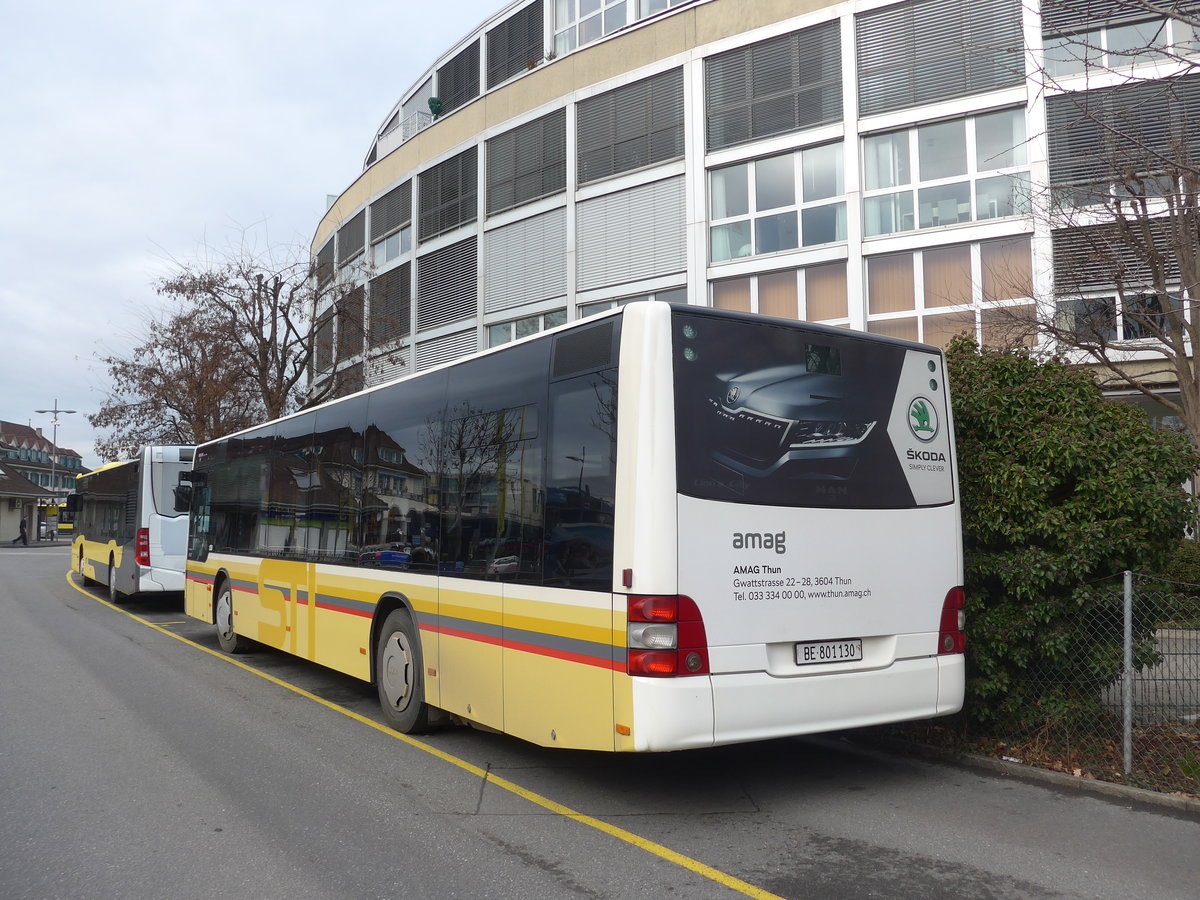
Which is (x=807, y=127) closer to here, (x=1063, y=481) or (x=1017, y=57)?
(x=1017, y=57)

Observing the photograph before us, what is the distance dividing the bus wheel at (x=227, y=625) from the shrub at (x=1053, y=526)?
917cm

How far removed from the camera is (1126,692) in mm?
6266

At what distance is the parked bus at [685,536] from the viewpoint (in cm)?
525

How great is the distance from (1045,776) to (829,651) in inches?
77.0

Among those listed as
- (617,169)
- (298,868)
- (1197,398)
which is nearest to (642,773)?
(298,868)

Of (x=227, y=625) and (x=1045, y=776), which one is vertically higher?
(x=227, y=625)

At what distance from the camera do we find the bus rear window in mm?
5434

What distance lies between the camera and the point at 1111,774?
629 centimetres

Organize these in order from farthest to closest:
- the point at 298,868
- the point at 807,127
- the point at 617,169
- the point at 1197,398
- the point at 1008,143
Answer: the point at 617,169
the point at 807,127
the point at 1008,143
the point at 1197,398
the point at 298,868

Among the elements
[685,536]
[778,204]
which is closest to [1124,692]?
[685,536]

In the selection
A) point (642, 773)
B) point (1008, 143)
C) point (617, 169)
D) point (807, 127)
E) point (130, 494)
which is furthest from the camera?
point (617, 169)

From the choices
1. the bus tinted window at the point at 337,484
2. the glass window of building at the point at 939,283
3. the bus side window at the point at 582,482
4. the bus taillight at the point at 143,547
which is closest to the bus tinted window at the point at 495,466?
the bus side window at the point at 582,482

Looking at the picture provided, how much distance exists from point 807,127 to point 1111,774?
18.7 meters

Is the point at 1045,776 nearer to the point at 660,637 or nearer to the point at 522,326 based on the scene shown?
the point at 660,637
